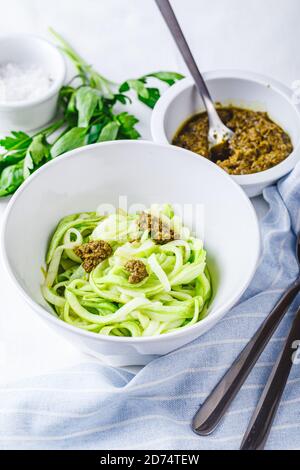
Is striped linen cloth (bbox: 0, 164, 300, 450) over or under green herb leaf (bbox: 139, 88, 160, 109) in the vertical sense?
under

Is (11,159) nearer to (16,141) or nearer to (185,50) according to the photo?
(16,141)

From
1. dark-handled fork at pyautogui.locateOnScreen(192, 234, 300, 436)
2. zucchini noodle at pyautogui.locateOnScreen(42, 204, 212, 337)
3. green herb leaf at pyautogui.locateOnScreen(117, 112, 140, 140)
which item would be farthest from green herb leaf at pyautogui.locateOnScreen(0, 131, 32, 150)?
dark-handled fork at pyautogui.locateOnScreen(192, 234, 300, 436)

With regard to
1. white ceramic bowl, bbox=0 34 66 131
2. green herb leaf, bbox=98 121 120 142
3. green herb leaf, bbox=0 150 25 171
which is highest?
white ceramic bowl, bbox=0 34 66 131

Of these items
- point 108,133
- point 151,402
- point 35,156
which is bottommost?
point 151,402

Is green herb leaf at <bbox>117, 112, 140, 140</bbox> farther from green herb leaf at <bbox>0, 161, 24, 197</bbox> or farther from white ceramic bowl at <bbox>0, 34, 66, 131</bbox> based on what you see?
green herb leaf at <bbox>0, 161, 24, 197</bbox>

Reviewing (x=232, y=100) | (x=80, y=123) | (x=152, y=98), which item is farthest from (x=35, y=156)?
(x=232, y=100)
